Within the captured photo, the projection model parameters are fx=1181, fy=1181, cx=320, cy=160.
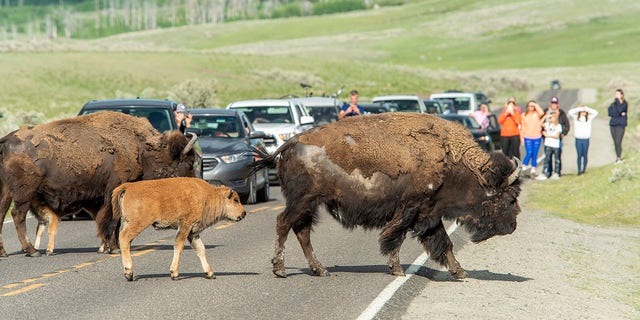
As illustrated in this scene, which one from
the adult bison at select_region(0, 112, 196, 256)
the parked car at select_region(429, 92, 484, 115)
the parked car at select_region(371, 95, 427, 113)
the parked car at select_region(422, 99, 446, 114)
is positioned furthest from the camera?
the parked car at select_region(429, 92, 484, 115)

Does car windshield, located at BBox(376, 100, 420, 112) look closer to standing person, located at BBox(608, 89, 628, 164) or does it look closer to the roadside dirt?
standing person, located at BBox(608, 89, 628, 164)

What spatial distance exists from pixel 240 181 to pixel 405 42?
158 m

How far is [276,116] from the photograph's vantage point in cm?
2769

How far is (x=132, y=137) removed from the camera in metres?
14.9

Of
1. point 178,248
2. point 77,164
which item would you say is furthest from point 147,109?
point 178,248

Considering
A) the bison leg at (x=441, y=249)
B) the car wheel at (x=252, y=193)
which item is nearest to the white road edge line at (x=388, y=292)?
the bison leg at (x=441, y=249)

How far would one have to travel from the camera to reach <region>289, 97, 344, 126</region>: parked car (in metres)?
31.0

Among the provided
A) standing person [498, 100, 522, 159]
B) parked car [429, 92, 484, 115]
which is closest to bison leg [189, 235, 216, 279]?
standing person [498, 100, 522, 159]

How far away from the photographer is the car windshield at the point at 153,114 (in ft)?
61.9

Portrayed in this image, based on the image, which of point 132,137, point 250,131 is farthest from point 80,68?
point 132,137

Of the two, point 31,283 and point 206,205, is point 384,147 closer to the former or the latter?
point 206,205

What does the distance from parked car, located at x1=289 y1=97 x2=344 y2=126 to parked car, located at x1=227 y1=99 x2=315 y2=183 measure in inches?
97.9

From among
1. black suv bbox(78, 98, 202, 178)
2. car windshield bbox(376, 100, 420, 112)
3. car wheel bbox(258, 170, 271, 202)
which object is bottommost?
car wheel bbox(258, 170, 271, 202)

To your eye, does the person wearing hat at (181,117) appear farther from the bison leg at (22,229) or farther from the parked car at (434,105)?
the parked car at (434,105)
